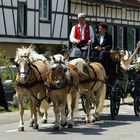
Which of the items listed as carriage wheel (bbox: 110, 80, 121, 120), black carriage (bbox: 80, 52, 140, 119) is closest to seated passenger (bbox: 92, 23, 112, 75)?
black carriage (bbox: 80, 52, 140, 119)

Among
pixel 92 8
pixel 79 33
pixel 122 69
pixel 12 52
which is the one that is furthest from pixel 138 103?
pixel 92 8

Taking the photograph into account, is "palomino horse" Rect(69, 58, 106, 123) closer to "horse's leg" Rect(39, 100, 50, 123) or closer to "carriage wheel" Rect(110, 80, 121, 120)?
"carriage wheel" Rect(110, 80, 121, 120)

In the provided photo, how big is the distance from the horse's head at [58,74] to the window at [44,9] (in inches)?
882

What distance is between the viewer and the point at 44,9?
1366 inches

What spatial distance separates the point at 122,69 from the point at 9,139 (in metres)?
5.60

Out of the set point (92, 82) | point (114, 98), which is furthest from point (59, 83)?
point (114, 98)

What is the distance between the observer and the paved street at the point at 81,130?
11.2 metres

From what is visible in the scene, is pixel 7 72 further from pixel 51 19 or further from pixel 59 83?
pixel 51 19

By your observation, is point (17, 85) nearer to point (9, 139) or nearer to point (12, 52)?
point (9, 139)

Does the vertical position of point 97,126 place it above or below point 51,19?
below

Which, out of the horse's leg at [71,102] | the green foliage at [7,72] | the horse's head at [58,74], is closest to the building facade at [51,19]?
the green foliage at [7,72]

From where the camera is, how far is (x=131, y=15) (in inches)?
1704

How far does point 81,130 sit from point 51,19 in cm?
2285

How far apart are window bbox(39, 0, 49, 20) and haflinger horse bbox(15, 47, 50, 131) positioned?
21.9 m
